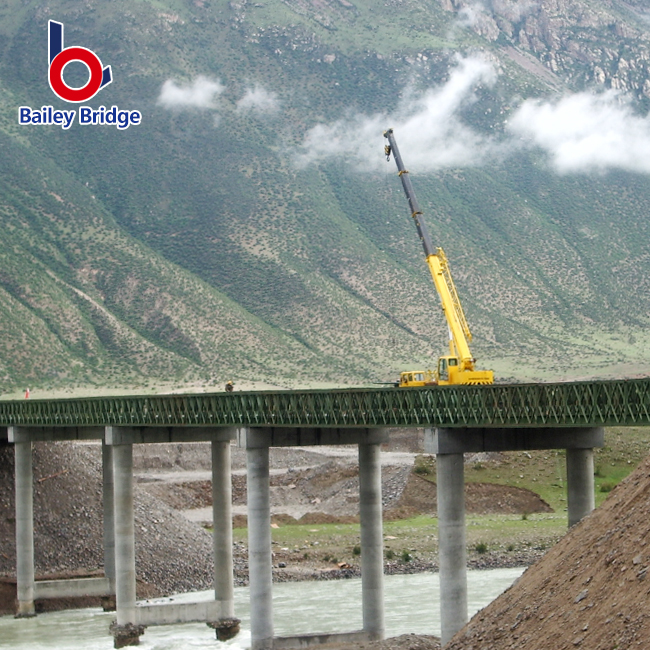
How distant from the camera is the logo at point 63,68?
15675cm

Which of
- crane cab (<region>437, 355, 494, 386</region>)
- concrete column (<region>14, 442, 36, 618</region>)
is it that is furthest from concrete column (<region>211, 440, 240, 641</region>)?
concrete column (<region>14, 442, 36, 618</region>)

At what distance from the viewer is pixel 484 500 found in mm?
71250

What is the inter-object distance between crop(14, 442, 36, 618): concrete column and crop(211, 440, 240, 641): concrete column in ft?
31.9

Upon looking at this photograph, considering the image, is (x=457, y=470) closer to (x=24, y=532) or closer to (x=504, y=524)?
(x=24, y=532)

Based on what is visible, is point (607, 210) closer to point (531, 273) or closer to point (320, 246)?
point (531, 273)

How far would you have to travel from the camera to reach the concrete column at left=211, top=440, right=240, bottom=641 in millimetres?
43500

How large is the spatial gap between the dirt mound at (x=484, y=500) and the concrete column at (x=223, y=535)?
88.5 feet

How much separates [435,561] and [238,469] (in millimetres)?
33937

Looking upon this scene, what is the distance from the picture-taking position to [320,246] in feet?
465

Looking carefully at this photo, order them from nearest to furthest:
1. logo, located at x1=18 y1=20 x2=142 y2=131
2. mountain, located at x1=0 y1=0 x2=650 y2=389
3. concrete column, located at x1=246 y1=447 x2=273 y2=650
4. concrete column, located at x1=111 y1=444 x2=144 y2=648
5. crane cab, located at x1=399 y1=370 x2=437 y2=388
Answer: concrete column, located at x1=246 y1=447 x2=273 y2=650, concrete column, located at x1=111 y1=444 x2=144 y2=648, crane cab, located at x1=399 y1=370 x2=437 y2=388, mountain, located at x1=0 y1=0 x2=650 y2=389, logo, located at x1=18 y1=20 x2=142 y2=131

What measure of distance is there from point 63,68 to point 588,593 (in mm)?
140822

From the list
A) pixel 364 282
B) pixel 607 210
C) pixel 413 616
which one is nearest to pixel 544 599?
pixel 413 616

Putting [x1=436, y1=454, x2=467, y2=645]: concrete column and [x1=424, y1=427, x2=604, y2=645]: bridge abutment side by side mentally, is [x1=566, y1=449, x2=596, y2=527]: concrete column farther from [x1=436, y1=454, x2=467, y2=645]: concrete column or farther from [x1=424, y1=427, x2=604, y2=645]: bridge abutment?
[x1=436, y1=454, x2=467, y2=645]: concrete column

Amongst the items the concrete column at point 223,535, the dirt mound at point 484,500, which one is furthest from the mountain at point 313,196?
the concrete column at point 223,535
